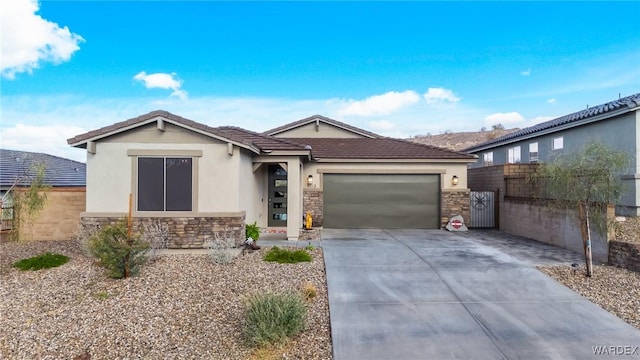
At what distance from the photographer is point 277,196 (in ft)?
45.2

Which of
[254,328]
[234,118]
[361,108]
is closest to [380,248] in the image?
[254,328]

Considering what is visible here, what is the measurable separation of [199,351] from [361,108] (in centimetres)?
3168

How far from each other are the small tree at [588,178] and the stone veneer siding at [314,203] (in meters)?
8.13

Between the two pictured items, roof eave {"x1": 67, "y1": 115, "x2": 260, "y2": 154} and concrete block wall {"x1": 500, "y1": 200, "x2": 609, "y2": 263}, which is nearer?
concrete block wall {"x1": 500, "y1": 200, "x2": 609, "y2": 263}

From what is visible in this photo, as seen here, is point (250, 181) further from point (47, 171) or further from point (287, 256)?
point (47, 171)

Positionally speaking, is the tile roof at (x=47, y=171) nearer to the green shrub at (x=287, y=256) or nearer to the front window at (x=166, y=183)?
the front window at (x=166, y=183)

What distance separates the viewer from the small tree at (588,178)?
21.9ft

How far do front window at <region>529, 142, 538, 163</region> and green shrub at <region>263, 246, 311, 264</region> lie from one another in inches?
557

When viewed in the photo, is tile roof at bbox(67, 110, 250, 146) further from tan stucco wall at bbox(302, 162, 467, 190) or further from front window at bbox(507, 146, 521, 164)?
front window at bbox(507, 146, 521, 164)

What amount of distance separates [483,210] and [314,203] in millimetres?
7097

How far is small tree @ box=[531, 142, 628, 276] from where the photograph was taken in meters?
6.66

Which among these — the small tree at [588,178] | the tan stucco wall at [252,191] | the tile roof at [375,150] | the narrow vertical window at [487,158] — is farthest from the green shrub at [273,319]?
the narrow vertical window at [487,158]

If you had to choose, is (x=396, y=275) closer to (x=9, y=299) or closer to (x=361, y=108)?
(x=9, y=299)

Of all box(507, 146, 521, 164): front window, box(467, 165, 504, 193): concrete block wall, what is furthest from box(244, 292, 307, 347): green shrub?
box(507, 146, 521, 164): front window
